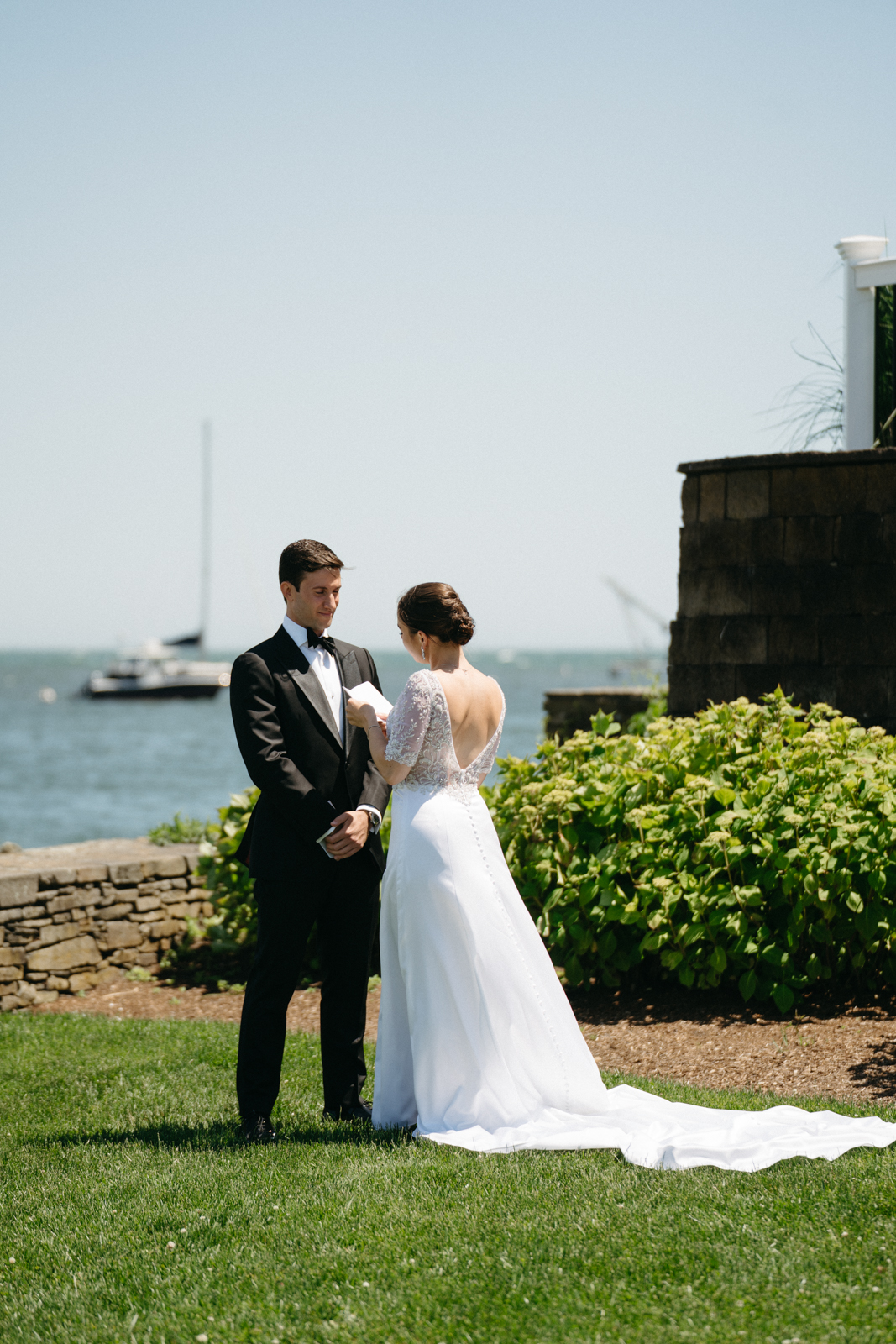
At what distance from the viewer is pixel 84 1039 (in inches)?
263

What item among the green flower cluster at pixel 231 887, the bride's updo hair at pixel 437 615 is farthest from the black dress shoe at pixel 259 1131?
the green flower cluster at pixel 231 887

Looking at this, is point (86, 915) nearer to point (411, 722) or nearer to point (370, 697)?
Answer: point (370, 697)

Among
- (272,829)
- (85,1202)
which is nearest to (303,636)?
(272,829)

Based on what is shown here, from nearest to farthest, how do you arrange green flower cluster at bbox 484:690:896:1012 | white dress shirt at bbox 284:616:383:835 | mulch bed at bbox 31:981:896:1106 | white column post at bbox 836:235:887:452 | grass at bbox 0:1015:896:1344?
grass at bbox 0:1015:896:1344 < white dress shirt at bbox 284:616:383:835 < mulch bed at bbox 31:981:896:1106 < green flower cluster at bbox 484:690:896:1012 < white column post at bbox 836:235:887:452

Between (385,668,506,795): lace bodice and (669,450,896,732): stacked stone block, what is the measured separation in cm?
428

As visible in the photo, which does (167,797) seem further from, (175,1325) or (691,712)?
(175,1325)

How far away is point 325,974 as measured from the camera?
16.3ft

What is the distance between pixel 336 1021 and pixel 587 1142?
1.15 metres

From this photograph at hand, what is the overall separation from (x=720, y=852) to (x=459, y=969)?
2.33 m

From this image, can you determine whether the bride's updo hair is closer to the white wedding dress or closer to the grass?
the white wedding dress

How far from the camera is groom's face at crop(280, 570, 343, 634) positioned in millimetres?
4773

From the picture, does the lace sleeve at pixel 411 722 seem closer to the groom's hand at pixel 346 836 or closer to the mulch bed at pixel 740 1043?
the groom's hand at pixel 346 836

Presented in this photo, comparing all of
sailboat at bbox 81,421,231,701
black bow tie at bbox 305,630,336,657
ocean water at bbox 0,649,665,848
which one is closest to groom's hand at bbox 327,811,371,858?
black bow tie at bbox 305,630,336,657

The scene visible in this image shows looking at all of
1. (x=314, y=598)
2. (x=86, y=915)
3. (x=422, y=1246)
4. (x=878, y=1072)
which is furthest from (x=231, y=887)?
(x=422, y=1246)
